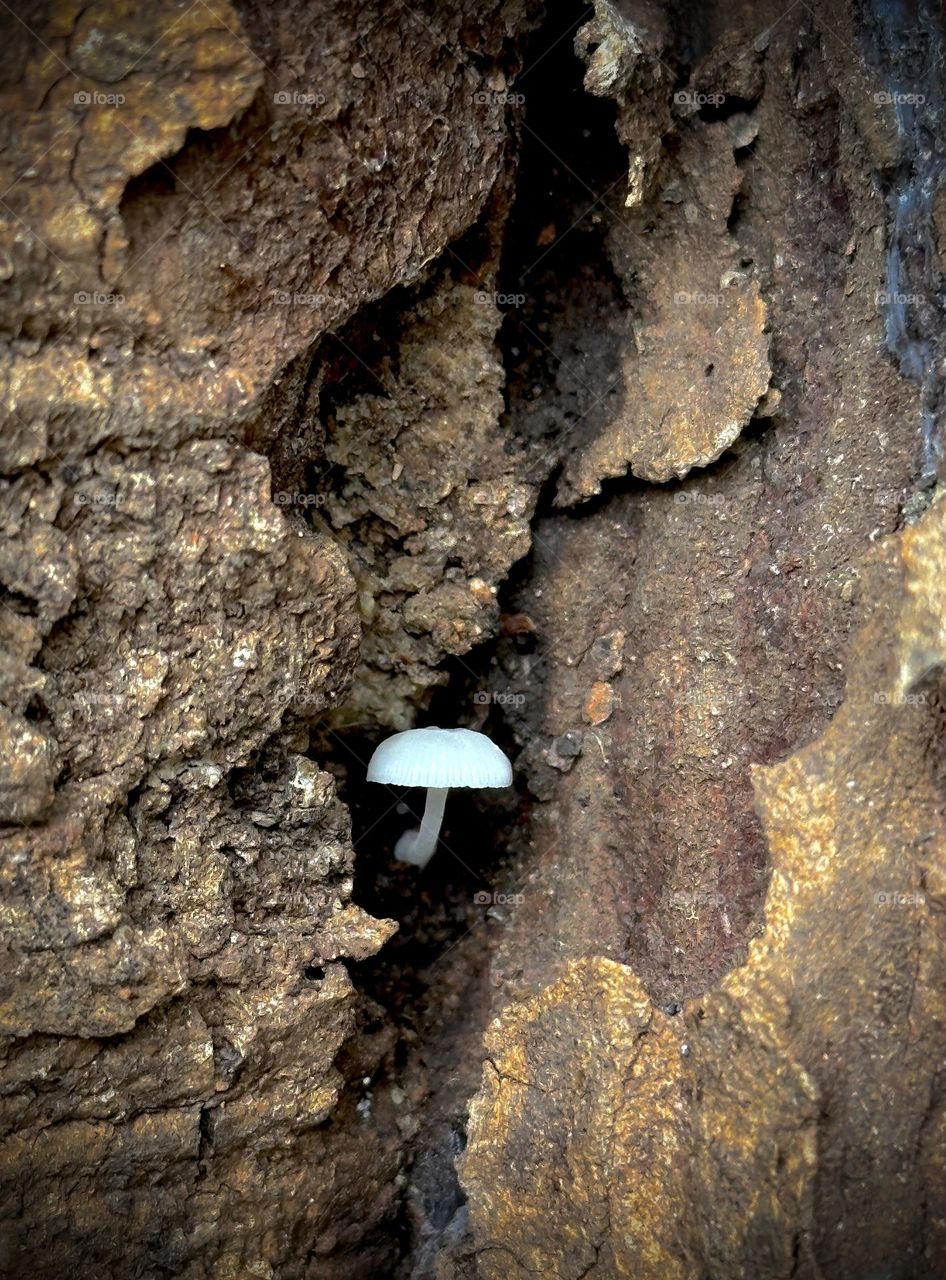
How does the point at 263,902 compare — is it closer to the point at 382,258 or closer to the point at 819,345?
the point at 382,258

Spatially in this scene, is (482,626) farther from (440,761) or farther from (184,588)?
(184,588)

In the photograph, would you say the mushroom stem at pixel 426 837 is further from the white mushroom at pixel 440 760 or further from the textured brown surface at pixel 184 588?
the textured brown surface at pixel 184 588

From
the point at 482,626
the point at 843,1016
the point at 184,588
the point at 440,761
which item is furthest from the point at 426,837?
the point at 843,1016

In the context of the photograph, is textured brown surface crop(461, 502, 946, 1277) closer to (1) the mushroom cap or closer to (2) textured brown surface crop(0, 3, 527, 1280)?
(1) the mushroom cap

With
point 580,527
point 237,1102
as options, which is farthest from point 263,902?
point 580,527

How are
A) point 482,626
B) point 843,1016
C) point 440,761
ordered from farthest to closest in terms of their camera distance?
1. point 482,626
2. point 440,761
3. point 843,1016

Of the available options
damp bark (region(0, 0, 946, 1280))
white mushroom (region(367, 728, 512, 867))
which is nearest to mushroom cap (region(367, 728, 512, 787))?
white mushroom (region(367, 728, 512, 867))
